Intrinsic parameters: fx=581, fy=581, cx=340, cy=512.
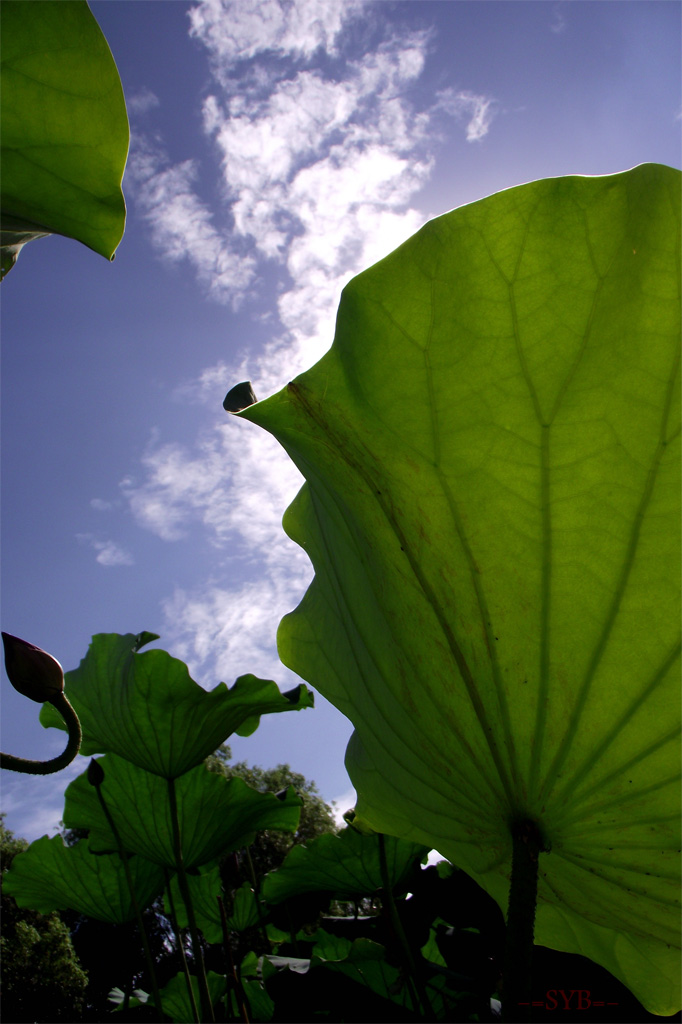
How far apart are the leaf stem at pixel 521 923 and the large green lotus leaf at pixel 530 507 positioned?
0.02 m

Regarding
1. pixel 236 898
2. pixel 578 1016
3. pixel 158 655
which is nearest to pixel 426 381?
pixel 578 1016

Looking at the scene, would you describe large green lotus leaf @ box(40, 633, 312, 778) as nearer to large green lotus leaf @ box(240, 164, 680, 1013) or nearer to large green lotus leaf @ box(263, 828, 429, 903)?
large green lotus leaf @ box(263, 828, 429, 903)

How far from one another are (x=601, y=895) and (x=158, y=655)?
1.44 metres

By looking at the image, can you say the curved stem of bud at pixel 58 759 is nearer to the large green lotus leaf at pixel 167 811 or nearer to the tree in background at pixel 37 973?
the large green lotus leaf at pixel 167 811

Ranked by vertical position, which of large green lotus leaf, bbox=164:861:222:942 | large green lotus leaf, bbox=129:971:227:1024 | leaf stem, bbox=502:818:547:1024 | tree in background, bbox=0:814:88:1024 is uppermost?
leaf stem, bbox=502:818:547:1024

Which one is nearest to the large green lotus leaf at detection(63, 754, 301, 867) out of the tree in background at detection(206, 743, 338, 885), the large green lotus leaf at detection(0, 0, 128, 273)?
the large green lotus leaf at detection(0, 0, 128, 273)

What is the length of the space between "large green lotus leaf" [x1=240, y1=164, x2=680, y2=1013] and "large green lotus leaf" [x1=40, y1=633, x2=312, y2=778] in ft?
4.01

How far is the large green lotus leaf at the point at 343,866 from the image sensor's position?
192cm

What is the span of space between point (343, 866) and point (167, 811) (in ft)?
2.17

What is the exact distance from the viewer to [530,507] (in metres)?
0.59

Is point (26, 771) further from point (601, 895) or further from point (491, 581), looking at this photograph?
point (601, 895)

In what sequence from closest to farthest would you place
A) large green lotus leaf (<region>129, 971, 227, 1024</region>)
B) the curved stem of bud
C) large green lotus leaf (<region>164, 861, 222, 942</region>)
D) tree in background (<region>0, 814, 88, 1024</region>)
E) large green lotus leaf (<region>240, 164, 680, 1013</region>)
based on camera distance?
large green lotus leaf (<region>240, 164, 680, 1013</region>), the curved stem of bud, large green lotus leaf (<region>129, 971, 227, 1024</region>), large green lotus leaf (<region>164, 861, 222, 942</region>), tree in background (<region>0, 814, 88, 1024</region>)

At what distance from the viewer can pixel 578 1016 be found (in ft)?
3.86

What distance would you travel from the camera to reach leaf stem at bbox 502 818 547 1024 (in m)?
0.61
